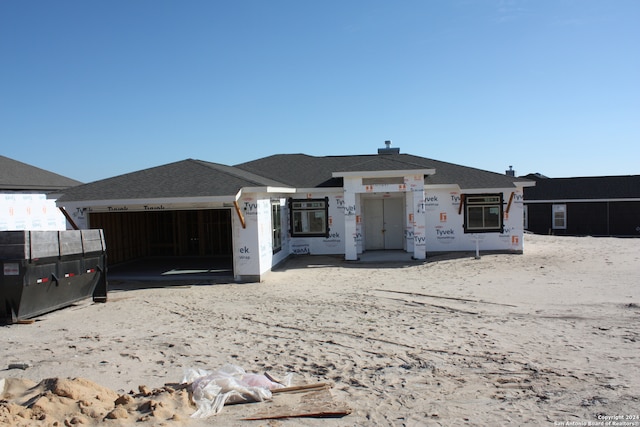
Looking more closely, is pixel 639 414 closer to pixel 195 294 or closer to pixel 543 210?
pixel 195 294

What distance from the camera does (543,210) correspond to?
106 ft

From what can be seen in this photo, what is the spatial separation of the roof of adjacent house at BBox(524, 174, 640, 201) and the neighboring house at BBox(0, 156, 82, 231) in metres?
28.6

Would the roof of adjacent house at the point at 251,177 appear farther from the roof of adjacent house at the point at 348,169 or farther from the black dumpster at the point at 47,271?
the black dumpster at the point at 47,271

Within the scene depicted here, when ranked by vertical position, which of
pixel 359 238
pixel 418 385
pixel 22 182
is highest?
pixel 22 182

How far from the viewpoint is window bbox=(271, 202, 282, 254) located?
52.9 ft

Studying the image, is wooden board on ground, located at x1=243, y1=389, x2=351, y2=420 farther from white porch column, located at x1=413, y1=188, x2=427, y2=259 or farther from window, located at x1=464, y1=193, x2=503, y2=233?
window, located at x1=464, y1=193, x2=503, y2=233

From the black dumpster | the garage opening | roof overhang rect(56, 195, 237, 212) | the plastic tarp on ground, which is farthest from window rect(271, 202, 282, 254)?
the plastic tarp on ground

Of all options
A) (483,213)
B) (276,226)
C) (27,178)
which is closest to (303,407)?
(276,226)

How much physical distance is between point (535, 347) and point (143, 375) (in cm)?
573

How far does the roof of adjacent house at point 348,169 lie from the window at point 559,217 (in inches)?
573

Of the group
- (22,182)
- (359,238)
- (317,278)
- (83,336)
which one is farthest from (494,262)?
(22,182)

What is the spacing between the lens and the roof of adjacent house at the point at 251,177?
13.8 m

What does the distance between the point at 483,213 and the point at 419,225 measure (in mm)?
3109

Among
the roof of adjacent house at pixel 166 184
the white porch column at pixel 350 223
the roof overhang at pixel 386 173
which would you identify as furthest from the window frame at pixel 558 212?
the roof of adjacent house at pixel 166 184
